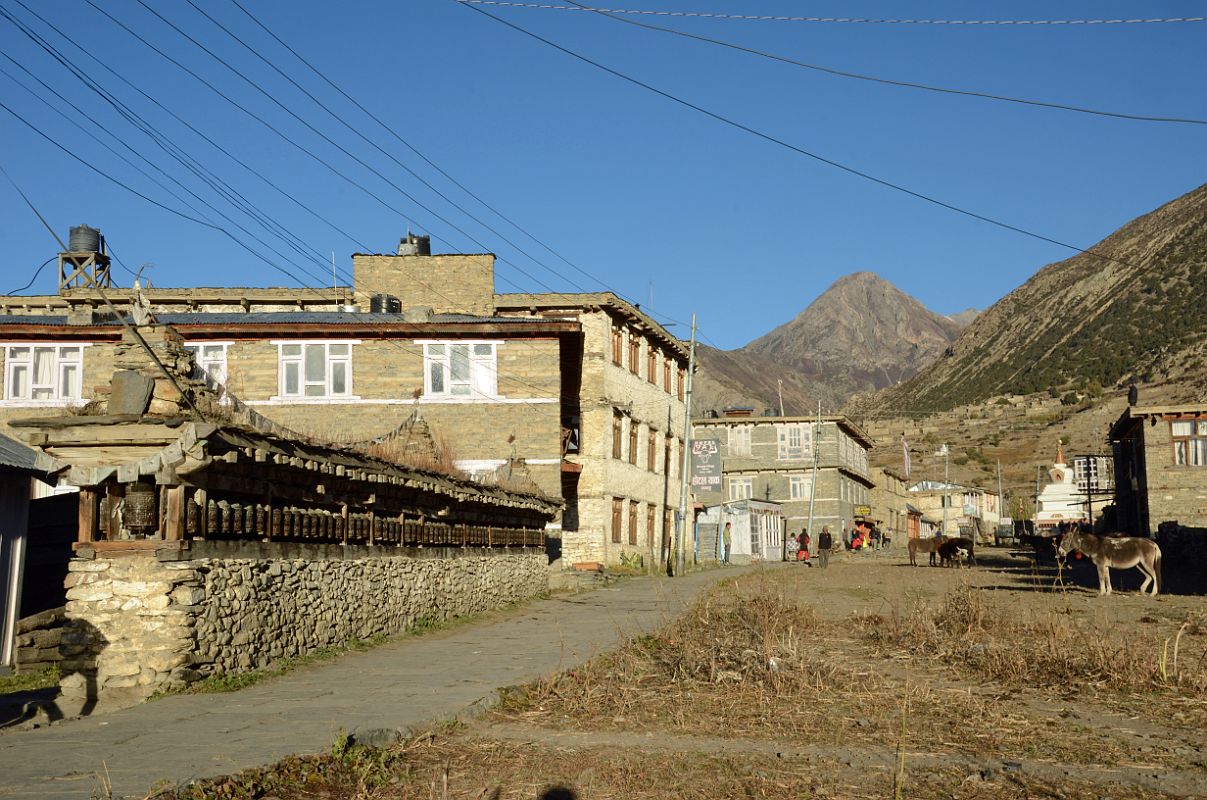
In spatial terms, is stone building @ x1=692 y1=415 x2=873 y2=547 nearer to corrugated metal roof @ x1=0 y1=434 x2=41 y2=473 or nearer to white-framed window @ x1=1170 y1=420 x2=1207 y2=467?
white-framed window @ x1=1170 y1=420 x2=1207 y2=467

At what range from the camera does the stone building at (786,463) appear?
74750mm

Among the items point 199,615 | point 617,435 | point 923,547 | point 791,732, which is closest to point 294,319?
point 617,435

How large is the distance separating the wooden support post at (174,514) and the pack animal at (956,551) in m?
37.7

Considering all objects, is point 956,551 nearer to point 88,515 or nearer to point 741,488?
point 741,488

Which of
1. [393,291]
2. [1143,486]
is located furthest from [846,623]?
[1143,486]

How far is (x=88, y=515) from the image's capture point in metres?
12.0

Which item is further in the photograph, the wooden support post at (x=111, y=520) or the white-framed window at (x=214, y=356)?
the white-framed window at (x=214, y=356)

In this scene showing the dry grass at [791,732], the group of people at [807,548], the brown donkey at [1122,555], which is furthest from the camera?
the group of people at [807,548]

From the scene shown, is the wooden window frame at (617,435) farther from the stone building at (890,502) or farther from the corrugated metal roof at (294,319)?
the stone building at (890,502)

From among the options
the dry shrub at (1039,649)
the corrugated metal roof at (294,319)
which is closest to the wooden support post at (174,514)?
the dry shrub at (1039,649)

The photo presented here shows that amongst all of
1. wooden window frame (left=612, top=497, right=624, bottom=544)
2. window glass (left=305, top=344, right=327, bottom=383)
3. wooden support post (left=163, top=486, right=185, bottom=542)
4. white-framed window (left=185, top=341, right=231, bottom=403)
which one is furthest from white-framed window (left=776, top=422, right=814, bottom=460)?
wooden support post (left=163, top=486, right=185, bottom=542)

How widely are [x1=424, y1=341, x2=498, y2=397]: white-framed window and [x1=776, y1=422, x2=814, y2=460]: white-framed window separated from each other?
135 feet

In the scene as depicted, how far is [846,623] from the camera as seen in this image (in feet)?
60.8

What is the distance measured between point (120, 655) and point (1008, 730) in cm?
821
